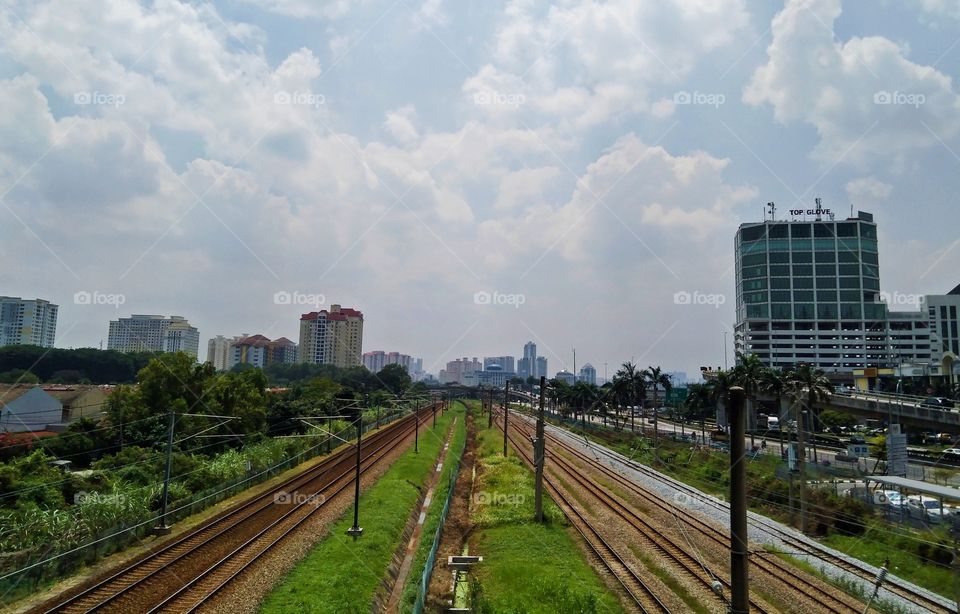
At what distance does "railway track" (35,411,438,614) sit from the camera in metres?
18.9

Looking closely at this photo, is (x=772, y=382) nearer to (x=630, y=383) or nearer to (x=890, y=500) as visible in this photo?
(x=890, y=500)

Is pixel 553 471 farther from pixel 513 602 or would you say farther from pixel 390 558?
pixel 513 602

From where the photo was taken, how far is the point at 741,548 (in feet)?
37.3

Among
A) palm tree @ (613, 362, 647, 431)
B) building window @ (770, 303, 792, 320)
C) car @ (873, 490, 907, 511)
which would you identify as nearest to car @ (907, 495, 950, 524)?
car @ (873, 490, 907, 511)

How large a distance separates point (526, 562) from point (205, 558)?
41.5ft

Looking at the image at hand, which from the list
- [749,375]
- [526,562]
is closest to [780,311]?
[749,375]

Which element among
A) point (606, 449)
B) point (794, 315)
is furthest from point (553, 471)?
point (794, 315)

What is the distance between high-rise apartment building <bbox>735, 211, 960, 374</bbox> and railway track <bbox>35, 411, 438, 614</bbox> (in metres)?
131

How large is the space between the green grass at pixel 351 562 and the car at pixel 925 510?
26483mm

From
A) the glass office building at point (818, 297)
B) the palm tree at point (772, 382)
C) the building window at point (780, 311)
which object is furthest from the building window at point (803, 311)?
the palm tree at point (772, 382)

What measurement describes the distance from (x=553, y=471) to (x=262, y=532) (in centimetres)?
2715

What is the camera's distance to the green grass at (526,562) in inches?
774

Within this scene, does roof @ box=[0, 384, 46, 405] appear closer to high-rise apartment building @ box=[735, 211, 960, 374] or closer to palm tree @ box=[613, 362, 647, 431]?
palm tree @ box=[613, 362, 647, 431]

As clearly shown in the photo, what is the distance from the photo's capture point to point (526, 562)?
→ 24328mm
